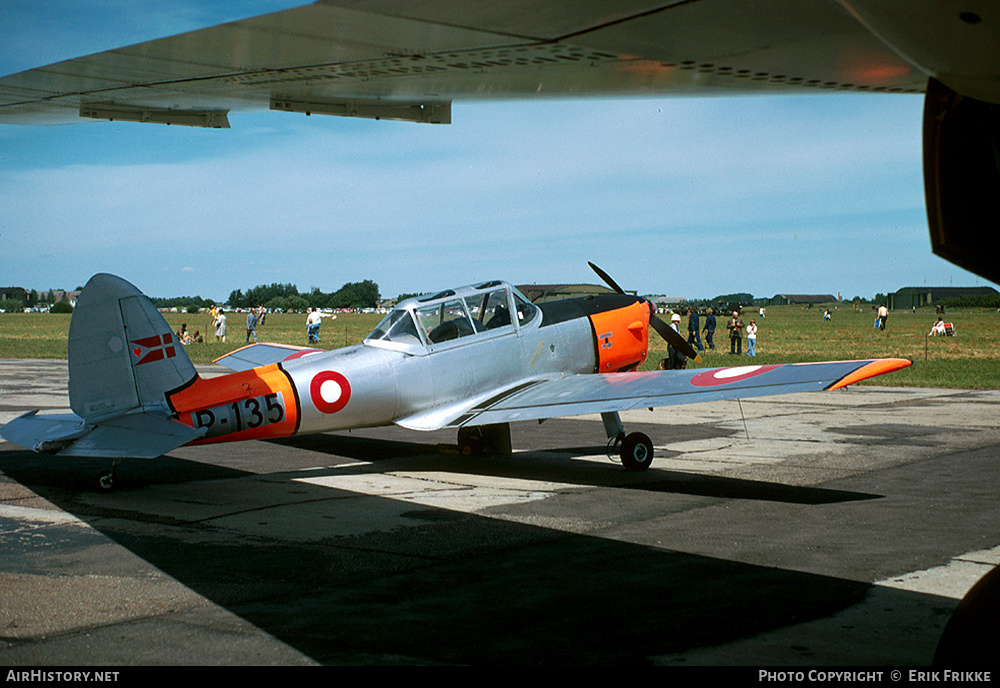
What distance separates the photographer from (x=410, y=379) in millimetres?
10297

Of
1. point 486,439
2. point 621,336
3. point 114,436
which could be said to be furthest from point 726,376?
point 114,436

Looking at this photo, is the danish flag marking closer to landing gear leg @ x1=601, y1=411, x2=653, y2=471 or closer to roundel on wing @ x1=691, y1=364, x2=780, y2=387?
landing gear leg @ x1=601, y1=411, x2=653, y2=471

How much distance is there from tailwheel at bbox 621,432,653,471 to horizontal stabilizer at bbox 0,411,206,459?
4786 millimetres

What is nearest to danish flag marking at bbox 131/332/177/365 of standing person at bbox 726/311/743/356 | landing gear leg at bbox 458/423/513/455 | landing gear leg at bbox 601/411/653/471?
landing gear leg at bbox 458/423/513/455

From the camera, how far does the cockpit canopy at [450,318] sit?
10.5 metres

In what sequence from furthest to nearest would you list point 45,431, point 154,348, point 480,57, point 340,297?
point 340,297
point 154,348
point 45,431
point 480,57

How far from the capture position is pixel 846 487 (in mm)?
9148

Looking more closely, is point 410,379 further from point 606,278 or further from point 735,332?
point 735,332

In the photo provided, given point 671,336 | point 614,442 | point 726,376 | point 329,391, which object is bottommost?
point 614,442

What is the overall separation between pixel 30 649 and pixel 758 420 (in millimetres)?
13082

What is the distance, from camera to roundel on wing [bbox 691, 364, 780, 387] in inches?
364

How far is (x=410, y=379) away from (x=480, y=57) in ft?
23.8

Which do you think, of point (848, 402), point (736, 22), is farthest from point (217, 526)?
point (848, 402)

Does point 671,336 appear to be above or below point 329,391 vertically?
above
